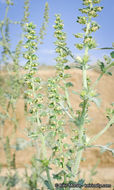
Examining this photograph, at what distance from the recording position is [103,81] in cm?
1188

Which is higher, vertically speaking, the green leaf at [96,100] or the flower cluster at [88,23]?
the flower cluster at [88,23]

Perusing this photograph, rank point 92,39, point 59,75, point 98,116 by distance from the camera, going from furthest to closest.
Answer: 1. point 98,116
2. point 59,75
3. point 92,39

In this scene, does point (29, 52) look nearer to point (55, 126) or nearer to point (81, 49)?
point (81, 49)

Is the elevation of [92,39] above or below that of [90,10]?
below

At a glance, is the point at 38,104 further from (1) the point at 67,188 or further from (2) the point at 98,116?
(2) the point at 98,116

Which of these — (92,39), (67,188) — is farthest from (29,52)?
(67,188)

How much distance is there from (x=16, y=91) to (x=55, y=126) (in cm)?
242

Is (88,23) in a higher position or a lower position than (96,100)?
higher

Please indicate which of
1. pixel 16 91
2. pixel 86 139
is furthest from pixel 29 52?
pixel 16 91

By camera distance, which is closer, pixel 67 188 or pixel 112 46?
pixel 112 46

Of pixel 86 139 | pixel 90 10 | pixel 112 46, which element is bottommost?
pixel 86 139

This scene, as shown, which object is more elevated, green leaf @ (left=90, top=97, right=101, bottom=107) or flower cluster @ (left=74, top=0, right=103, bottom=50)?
flower cluster @ (left=74, top=0, right=103, bottom=50)

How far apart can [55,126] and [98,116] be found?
25.5 feet

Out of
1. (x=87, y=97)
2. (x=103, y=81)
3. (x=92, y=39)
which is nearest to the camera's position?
(x=87, y=97)
